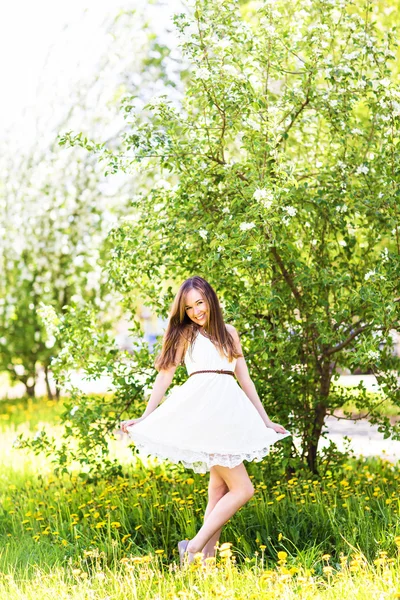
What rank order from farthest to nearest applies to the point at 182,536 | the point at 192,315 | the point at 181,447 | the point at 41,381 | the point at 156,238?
the point at 41,381
the point at 156,238
the point at 182,536
the point at 192,315
the point at 181,447

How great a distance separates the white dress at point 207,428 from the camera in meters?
3.97

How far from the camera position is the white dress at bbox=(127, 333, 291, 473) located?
156 inches

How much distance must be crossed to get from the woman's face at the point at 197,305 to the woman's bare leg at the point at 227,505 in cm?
76

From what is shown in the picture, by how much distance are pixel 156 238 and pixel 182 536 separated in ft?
6.27

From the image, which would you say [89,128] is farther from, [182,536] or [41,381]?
[182,536]

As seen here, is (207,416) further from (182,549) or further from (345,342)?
(345,342)

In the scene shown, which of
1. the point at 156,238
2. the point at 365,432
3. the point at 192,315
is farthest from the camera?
the point at 365,432

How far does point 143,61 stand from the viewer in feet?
38.4

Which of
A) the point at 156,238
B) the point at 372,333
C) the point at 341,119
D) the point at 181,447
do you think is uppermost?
the point at 341,119

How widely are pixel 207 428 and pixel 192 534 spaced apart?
0.85m

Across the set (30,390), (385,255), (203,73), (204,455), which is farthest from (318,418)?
(30,390)

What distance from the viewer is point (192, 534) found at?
14.8 feet

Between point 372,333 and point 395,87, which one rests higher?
point 395,87

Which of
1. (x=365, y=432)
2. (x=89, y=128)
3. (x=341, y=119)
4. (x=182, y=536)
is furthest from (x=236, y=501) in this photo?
(x=89, y=128)
